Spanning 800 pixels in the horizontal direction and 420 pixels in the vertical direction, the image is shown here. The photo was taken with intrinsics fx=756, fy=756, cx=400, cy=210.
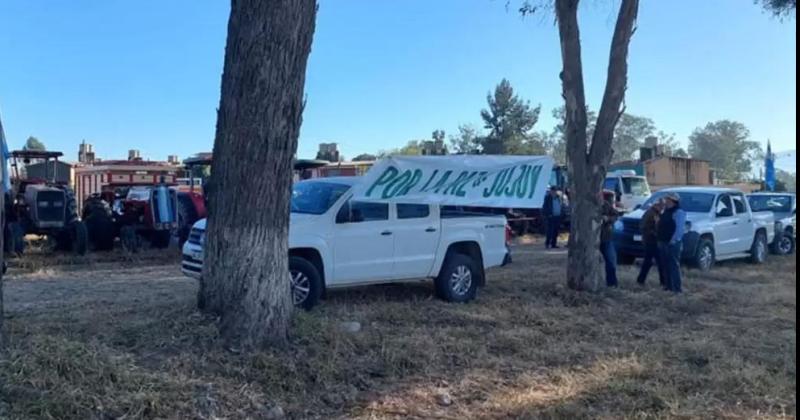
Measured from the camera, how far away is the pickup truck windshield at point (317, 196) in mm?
9984

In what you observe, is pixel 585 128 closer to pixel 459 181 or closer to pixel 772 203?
pixel 459 181

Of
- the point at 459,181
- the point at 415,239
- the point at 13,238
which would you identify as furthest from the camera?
the point at 13,238

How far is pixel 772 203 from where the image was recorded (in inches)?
854

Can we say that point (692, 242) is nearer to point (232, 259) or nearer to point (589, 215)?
point (589, 215)

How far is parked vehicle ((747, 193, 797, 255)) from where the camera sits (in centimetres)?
2031

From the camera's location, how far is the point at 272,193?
22.0 ft

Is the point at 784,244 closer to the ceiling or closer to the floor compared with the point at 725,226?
closer to the floor

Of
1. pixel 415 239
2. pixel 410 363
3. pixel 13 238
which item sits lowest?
pixel 410 363

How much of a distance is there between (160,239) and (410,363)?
12235mm

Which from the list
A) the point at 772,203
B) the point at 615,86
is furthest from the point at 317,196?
the point at 772,203

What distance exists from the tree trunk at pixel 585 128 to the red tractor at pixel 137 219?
9.84m

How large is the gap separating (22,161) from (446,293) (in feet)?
41.0

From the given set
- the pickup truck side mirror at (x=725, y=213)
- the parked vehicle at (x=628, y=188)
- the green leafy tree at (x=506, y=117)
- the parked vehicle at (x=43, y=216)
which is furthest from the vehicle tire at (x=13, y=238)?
the green leafy tree at (x=506, y=117)

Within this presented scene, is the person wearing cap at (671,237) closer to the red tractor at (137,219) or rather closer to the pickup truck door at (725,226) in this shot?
the pickup truck door at (725,226)
